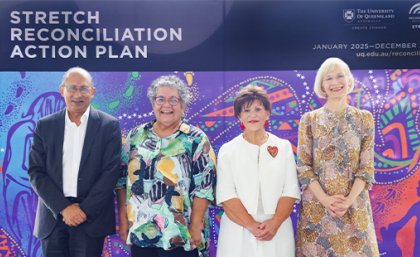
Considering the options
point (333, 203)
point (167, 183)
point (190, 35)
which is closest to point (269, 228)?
point (333, 203)

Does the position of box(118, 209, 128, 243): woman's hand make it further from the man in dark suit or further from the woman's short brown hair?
the woman's short brown hair

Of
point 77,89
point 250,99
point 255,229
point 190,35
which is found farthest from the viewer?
point 190,35

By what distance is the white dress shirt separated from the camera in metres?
2.95

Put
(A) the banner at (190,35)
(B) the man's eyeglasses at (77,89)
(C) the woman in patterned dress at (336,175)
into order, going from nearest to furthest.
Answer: (C) the woman in patterned dress at (336,175)
(B) the man's eyeglasses at (77,89)
(A) the banner at (190,35)

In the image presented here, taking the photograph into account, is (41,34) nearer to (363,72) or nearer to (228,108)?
(228,108)

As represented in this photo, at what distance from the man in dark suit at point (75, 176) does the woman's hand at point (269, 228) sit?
3.03 ft

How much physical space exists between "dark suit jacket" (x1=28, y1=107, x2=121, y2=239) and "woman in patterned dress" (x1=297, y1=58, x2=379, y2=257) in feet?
3.81

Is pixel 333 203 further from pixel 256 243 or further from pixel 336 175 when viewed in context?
pixel 256 243

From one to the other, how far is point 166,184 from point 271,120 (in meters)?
1.27

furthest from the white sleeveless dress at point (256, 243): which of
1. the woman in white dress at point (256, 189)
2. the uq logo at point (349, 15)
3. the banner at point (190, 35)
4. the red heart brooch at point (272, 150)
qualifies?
the uq logo at point (349, 15)

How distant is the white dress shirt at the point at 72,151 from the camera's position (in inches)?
116

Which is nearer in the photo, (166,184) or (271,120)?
(166,184)

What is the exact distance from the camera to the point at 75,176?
2949 mm

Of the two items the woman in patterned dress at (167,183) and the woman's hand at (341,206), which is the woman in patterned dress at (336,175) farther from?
the woman in patterned dress at (167,183)
